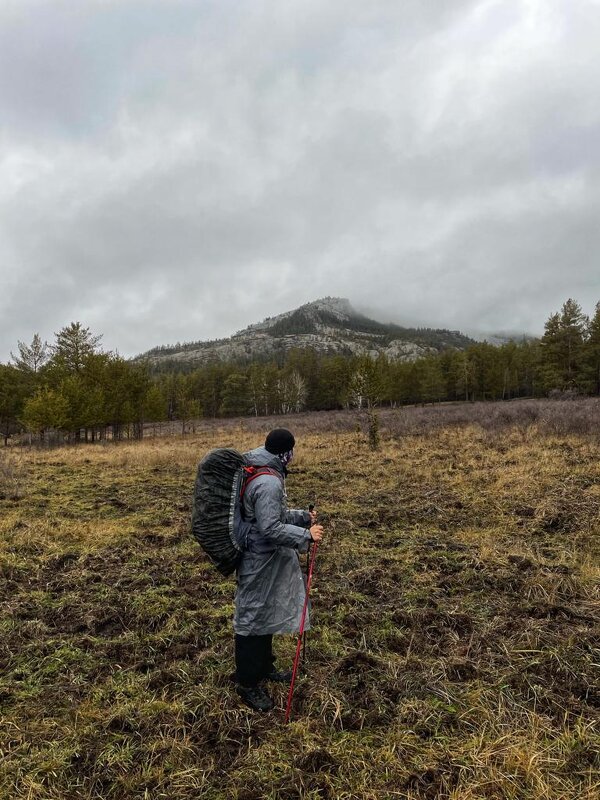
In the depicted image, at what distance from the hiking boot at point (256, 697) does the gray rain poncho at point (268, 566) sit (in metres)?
0.51

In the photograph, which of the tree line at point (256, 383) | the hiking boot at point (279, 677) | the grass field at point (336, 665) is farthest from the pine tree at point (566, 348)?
the hiking boot at point (279, 677)

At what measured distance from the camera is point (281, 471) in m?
3.68

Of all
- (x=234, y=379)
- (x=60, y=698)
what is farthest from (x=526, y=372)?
(x=60, y=698)

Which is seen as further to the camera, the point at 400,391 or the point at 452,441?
the point at 400,391

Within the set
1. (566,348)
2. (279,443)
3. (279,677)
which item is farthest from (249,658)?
(566,348)

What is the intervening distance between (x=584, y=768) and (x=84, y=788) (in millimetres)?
3362

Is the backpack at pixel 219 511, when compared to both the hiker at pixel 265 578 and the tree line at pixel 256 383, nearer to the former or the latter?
the hiker at pixel 265 578

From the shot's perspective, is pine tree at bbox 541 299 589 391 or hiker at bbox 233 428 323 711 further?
pine tree at bbox 541 299 589 391

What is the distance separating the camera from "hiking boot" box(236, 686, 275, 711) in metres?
3.43

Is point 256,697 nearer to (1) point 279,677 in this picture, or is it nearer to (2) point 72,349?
(1) point 279,677

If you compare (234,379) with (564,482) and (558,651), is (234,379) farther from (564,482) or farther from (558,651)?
(558,651)

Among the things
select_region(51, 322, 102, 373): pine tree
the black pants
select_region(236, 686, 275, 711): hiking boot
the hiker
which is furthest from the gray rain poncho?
select_region(51, 322, 102, 373): pine tree

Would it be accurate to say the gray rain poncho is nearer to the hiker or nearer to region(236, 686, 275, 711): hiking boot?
the hiker

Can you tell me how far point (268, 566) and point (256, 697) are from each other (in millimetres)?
1124
